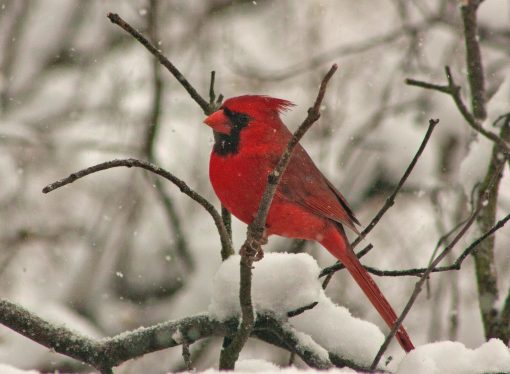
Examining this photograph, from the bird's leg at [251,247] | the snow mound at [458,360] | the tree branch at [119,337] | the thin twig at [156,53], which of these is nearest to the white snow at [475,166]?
the thin twig at [156,53]

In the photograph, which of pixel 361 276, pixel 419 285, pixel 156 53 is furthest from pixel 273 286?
pixel 361 276

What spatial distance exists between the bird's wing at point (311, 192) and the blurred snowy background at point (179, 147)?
144 centimetres

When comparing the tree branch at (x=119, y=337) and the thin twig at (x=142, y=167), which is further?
the tree branch at (x=119, y=337)

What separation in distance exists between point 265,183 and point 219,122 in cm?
30

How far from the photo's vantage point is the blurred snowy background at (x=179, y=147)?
17.9 feet

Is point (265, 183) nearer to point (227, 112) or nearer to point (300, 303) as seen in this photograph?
point (227, 112)

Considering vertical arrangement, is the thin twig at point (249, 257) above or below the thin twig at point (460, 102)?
below

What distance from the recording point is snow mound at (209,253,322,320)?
225 centimetres

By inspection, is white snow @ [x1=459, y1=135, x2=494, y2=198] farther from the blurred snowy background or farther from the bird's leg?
the blurred snowy background

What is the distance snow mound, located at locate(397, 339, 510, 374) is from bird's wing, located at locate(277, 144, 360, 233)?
4.46ft

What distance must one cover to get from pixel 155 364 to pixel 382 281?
1739mm

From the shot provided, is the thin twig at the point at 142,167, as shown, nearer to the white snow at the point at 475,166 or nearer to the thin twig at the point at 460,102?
the thin twig at the point at 460,102

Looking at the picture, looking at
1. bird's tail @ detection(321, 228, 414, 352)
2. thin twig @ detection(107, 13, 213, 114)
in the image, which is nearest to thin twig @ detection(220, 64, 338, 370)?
thin twig @ detection(107, 13, 213, 114)

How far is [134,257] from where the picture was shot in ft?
19.0
